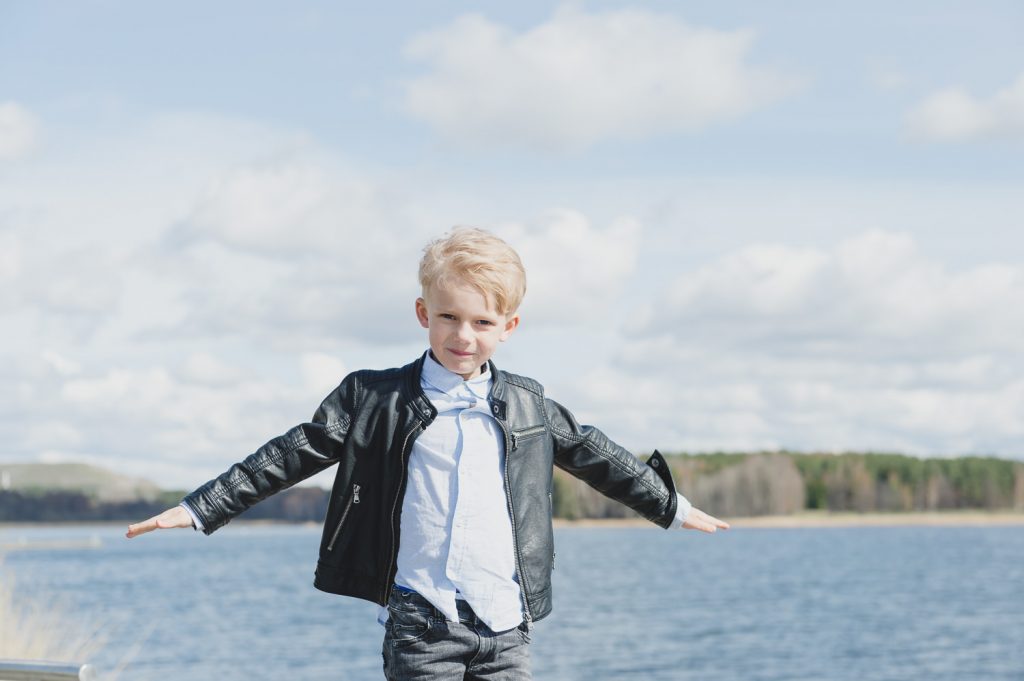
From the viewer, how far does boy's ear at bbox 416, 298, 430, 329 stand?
3.53m

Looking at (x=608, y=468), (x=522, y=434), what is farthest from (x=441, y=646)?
(x=608, y=468)

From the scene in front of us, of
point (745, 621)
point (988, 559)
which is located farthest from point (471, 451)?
point (988, 559)

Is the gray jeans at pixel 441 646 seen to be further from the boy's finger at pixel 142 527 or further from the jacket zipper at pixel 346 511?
the boy's finger at pixel 142 527

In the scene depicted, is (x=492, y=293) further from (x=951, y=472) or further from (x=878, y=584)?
(x=951, y=472)

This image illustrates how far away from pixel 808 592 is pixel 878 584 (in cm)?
552

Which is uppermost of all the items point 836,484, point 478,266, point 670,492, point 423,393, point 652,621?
point 836,484

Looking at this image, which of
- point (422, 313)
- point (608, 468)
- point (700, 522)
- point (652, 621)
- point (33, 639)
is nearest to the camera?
point (422, 313)

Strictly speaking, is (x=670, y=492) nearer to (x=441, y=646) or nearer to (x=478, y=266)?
(x=441, y=646)

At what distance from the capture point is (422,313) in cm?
356

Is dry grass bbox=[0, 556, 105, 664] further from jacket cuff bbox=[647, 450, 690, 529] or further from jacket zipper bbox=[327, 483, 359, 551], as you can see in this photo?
jacket cuff bbox=[647, 450, 690, 529]

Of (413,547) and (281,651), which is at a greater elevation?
(413,547)

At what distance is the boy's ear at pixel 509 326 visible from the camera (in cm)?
352

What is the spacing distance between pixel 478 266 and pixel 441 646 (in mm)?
1103

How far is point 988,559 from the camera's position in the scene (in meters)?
61.8
